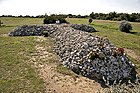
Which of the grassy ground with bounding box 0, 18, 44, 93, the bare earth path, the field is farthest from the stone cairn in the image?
the grassy ground with bounding box 0, 18, 44, 93

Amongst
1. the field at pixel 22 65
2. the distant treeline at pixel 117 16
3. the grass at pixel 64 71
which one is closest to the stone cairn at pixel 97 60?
the grass at pixel 64 71

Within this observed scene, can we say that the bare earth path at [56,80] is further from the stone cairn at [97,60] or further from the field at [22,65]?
the stone cairn at [97,60]

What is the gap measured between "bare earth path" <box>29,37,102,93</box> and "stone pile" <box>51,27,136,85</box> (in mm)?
632

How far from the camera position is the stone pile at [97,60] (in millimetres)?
15734

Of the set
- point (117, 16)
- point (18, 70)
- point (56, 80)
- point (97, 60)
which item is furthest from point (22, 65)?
point (117, 16)

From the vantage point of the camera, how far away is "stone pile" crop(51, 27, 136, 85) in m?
15.7

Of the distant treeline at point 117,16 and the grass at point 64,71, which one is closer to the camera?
the grass at point 64,71

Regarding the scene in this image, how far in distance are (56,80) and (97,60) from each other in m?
2.68

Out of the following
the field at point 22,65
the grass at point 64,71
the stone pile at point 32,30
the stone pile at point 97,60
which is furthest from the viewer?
the stone pile at point 32,30

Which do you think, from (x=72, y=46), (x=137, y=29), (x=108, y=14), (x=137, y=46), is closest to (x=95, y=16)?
(x=108, y=14)

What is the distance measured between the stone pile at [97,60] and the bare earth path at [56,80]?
632 mm

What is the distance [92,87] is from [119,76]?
6.36 ft

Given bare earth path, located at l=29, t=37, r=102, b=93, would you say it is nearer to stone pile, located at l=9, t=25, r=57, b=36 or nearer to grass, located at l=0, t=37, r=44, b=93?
grass, located at l=0, t=37, r=44, b=93

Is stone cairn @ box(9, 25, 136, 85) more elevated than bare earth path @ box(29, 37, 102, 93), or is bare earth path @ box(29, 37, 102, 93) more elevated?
stone cairn @ box(9, 25, 136, 85)
